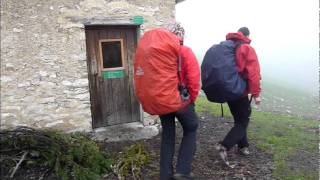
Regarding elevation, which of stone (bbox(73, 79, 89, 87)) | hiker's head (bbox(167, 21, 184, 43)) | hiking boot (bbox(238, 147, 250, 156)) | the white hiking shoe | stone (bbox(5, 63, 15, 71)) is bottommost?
hiking boot (bbox(238, 147, 250, 156))

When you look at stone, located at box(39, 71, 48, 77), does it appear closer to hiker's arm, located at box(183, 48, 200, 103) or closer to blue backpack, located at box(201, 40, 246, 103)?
blue backpack, located at box(201, 40, 246, 103)

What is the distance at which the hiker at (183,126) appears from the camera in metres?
4.45

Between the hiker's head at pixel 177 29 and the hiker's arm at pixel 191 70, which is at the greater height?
the hiker's head at pixel 177 29

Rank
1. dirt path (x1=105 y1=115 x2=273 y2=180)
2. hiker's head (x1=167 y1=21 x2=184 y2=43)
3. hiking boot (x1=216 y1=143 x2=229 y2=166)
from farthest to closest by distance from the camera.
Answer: hiking boot (x1=216 y1=143 x2=229 y2=166) < dirt path (x1=105 y1=115 x2=273 y2=180) < hiker's head (x1=167 y1=21 x2=184 y2=43)

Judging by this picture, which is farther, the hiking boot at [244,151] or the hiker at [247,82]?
the hiking boot at [244,151]

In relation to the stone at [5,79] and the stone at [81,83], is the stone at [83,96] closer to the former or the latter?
the stone at [81,83]

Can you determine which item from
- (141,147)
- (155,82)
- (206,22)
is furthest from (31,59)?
(206,22)

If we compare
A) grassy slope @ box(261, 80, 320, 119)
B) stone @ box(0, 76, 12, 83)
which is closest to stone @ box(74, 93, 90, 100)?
stone @ box(0, 76, 12, 83)

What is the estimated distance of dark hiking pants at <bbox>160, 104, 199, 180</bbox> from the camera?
4676 millimetres

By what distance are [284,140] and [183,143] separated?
3125 millimetres

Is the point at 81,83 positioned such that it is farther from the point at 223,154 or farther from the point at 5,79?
the point at 223,154

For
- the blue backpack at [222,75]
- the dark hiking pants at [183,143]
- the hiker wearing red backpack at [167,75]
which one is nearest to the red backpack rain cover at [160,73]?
the hiker wearing red backpack at [167,75]

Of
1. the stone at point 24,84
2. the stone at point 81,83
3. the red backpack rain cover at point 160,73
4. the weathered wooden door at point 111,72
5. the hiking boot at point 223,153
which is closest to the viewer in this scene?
the red backpack rain cover at point 160,73

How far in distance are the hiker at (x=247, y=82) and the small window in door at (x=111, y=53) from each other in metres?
2.04
